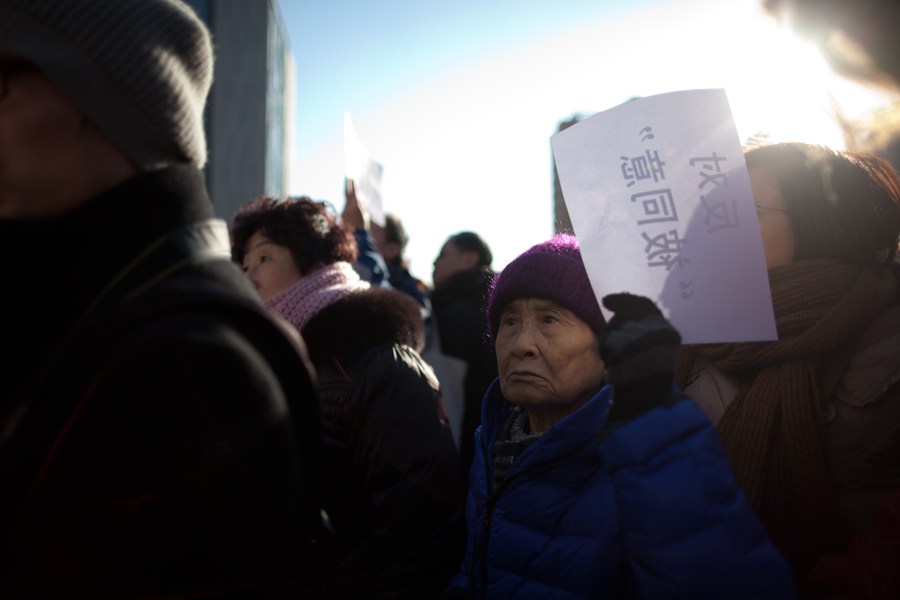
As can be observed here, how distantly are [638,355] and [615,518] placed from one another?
1.59 ft

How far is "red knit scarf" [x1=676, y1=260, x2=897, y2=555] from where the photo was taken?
1.52 meters

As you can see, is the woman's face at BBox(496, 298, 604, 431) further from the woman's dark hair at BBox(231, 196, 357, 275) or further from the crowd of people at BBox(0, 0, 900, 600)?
the woman's dark hair at BBox(231, 196, 357, 275)

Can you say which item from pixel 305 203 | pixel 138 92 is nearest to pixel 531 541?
pixel 138 92

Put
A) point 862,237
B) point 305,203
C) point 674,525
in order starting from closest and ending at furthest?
point 674,525 < point 862,237 < point 305,203

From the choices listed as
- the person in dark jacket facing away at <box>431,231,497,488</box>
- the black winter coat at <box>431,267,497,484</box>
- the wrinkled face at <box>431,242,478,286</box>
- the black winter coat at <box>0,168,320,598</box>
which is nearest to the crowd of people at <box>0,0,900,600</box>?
the black winter coat at <box>0,168,320,598</box>

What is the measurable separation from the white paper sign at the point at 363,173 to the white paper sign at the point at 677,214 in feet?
8.47

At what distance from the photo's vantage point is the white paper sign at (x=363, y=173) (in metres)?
3.84

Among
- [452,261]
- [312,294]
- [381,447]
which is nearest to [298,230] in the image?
[312,294]

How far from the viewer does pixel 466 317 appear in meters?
4.38

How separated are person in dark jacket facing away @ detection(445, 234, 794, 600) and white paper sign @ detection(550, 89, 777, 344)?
0.23 ft

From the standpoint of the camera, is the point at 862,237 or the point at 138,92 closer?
the point at 138,92

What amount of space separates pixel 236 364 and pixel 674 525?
85 centimetres

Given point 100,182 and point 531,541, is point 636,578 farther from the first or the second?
point 100,182

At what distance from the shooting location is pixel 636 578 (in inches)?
51.3
